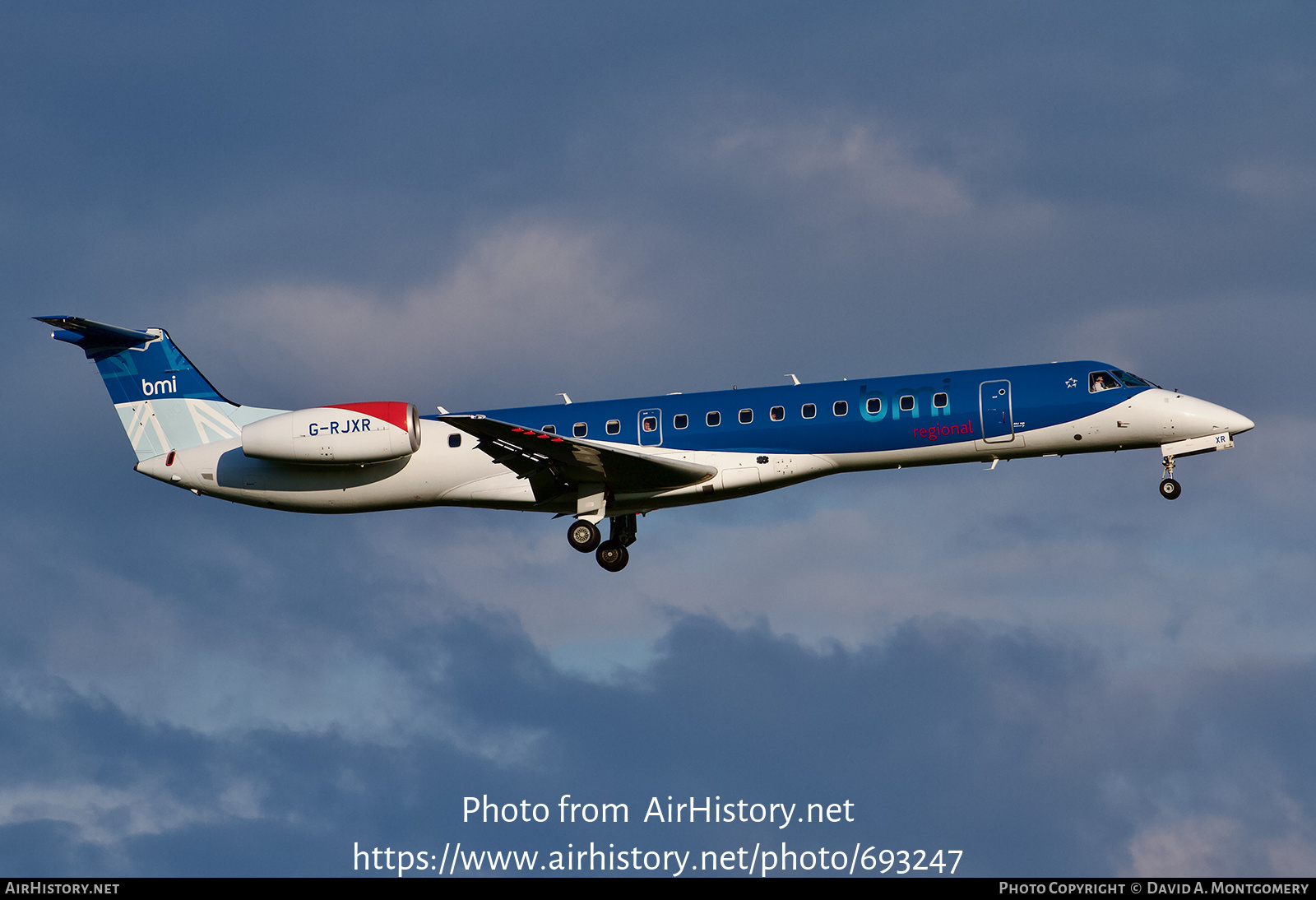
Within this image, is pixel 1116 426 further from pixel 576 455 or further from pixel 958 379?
pixel 576 455

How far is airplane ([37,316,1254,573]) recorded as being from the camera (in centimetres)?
3409

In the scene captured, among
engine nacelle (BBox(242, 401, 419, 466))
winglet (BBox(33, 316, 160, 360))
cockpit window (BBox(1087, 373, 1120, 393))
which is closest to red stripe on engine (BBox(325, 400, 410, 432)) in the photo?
engine nacelle (BBox(242, 401, 419, 466))

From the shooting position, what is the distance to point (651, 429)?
35.7 meters

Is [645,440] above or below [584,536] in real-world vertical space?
above

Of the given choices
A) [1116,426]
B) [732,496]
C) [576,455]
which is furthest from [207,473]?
[1116,426]

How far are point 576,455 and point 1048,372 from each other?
1142 cm

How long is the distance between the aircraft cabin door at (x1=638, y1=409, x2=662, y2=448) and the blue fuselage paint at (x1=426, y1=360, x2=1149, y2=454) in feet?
0.21

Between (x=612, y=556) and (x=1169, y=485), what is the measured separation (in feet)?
45.1

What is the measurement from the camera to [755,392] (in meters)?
35.4

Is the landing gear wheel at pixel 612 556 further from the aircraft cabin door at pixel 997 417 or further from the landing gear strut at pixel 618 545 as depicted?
the aircraft cabin door at pixel 997 417

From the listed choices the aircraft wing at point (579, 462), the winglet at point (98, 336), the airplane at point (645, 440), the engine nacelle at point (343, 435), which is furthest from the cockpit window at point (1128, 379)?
the winglet at point (98, 336)

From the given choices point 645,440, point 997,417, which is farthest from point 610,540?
point 997,417

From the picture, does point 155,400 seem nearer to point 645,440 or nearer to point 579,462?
point 579,462
